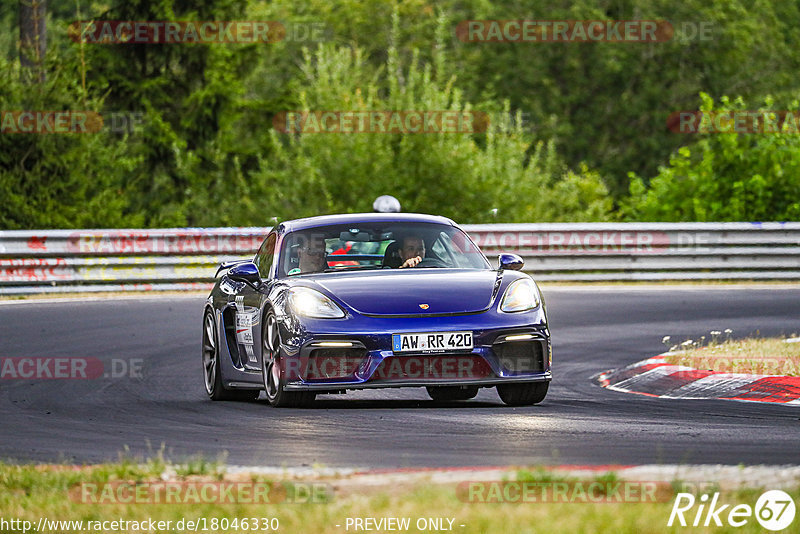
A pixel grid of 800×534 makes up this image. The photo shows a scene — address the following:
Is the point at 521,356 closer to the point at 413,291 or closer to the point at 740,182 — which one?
the point at 413,291

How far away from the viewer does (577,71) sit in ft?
208

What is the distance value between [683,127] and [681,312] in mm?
38897

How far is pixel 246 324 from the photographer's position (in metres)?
11.5

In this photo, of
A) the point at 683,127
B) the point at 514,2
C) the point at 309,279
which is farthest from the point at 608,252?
the point at 514,2

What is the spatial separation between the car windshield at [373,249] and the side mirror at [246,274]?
19cm

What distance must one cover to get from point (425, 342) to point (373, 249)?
160 centimetres

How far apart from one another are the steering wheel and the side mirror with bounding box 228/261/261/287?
3.82 ft

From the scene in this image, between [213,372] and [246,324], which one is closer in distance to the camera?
[246,324]

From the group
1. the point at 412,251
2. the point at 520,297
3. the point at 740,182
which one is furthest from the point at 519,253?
the point at 520,297

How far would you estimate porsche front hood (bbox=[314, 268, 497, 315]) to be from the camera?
33.4 feet

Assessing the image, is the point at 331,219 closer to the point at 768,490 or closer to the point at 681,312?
the point at 768,490

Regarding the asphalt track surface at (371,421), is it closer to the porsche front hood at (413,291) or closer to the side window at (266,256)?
the porsche front hood at (413,291)

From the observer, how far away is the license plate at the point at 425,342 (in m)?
10.0

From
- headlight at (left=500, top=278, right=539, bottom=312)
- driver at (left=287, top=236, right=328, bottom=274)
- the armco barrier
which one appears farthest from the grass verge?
the armco barrier
